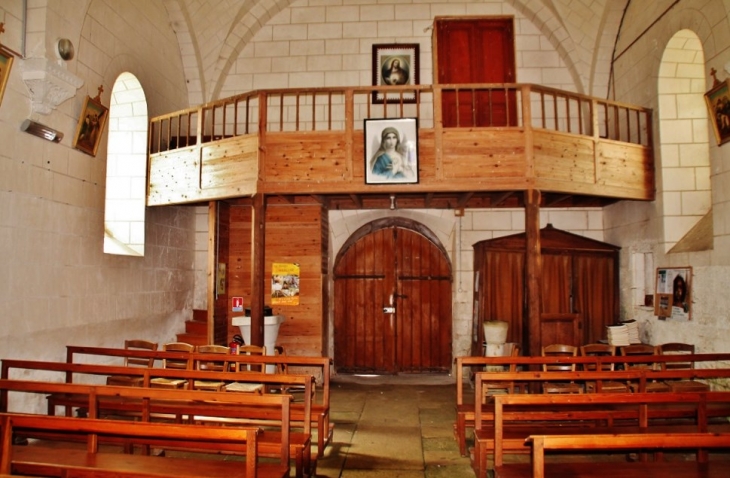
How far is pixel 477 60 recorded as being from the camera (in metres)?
9.12

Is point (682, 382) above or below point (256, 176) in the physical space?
below

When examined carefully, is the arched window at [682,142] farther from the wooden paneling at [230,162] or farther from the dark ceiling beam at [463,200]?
the wooden paneling at [230,162]

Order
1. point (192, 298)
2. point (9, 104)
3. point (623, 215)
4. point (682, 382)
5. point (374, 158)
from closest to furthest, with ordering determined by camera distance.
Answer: point (9, 104), point (682, 382), point (374, 158), point (623, 215), point (192, 298)

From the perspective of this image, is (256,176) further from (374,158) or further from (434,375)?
(434,375)

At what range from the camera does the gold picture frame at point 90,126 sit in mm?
6172

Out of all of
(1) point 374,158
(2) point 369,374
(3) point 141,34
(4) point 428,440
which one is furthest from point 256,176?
(2) point 369,374

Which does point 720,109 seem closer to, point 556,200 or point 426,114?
point 556,200

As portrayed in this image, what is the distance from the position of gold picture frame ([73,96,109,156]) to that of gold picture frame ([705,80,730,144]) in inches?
282

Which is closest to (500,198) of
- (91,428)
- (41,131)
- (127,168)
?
(127,168)

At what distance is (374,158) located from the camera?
6.52m

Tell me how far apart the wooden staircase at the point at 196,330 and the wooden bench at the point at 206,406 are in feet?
10.1

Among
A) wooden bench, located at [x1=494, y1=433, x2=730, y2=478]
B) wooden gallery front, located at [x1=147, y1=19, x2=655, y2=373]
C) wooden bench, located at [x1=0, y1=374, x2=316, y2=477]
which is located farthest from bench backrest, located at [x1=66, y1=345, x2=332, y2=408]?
wooden bench, located at [x1=494, y1=433, x2=730, y2=478]

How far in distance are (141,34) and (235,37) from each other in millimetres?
1954

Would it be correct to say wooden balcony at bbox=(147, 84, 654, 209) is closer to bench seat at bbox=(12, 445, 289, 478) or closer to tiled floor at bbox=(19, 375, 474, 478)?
tiled floor at bbox=(19, 375, 474, 478)
